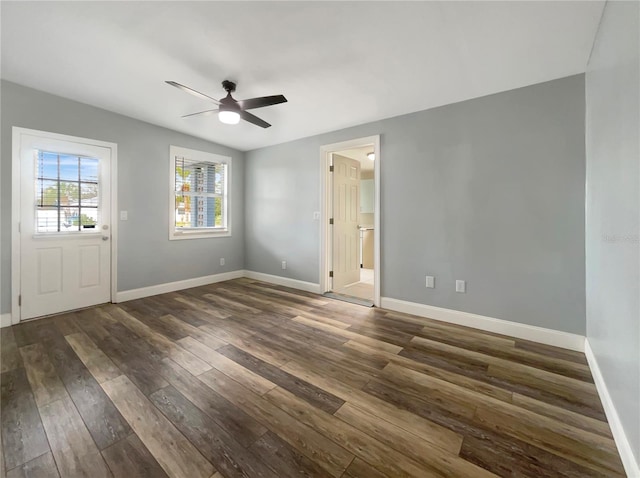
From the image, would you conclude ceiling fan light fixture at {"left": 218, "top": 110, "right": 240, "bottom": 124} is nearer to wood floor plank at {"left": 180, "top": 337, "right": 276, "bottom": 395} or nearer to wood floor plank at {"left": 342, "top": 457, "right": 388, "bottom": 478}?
wood floor plank at {"left": 180, "top": 337, "right": 276, "bottom": 395}

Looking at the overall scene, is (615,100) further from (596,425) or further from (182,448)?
(182,448)

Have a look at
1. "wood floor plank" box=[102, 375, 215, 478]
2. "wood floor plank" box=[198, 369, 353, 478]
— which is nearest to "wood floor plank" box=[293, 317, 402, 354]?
"wood floor plank" box=[198, 369, 353, 478]

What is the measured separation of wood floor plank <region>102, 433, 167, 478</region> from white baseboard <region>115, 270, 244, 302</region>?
282 cm

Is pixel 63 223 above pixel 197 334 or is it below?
above

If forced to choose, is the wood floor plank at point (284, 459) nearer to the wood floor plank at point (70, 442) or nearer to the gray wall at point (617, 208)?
the wood floor plank at point (70, 442)

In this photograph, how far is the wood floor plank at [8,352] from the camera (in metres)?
1.93

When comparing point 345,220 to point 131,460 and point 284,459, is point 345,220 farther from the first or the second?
point 131,460

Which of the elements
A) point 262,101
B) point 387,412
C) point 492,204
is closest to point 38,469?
point 387,412

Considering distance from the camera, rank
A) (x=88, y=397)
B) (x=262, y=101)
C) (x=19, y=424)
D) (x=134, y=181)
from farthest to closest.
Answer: (x=134, y=181) → (x=262, y=101) → (x=88, y=397) → (x=19, y=424)

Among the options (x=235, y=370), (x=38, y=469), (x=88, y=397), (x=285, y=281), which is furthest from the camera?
(x=285, y=281)

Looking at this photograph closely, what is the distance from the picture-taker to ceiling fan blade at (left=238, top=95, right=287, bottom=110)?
222cm

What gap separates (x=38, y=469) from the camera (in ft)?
3.74

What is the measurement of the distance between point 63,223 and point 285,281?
3.00 meters

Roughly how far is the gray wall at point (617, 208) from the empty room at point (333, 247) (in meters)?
0.02
